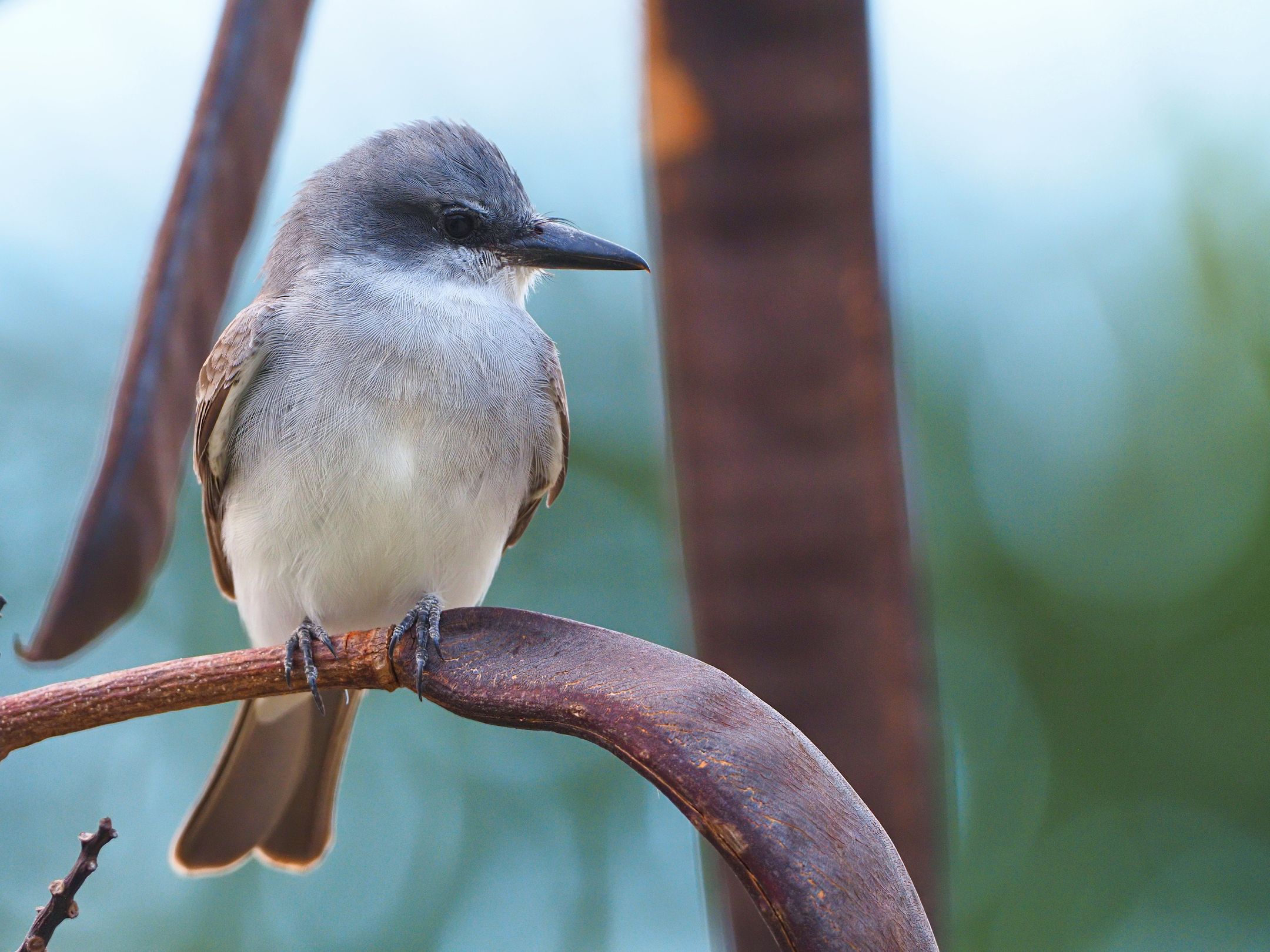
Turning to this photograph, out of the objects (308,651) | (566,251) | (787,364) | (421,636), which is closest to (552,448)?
(566,251)

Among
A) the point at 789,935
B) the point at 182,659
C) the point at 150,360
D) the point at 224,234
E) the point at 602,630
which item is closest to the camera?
the point at 789,935

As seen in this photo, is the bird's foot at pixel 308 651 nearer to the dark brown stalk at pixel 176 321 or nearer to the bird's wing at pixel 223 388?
the dark brown stalk at pixel 176 321

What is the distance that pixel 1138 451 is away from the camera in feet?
13.9

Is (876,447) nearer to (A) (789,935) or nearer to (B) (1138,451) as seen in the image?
(A) (789,935)

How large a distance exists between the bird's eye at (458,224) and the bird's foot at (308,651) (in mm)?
949

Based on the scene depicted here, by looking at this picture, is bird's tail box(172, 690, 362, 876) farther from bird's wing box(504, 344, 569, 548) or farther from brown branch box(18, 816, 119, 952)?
brown branch box(18, 816, 119, 952)

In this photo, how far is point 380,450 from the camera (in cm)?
245

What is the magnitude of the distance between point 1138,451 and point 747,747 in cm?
357

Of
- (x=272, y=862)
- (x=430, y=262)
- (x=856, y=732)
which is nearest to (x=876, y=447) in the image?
(x=856, y=732)

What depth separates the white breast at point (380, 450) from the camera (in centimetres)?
247

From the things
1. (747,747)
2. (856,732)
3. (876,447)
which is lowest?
(856,732)

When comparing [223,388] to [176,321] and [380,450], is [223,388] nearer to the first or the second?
[380,450]

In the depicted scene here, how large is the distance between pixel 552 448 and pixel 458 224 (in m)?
0.56

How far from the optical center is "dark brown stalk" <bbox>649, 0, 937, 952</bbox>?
6.57ft
